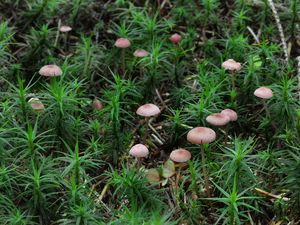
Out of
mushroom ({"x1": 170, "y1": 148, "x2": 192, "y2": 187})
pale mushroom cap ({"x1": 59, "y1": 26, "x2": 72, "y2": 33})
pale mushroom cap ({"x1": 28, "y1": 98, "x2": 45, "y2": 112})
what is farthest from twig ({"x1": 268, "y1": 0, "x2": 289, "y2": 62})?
pale mushroom cap ({"x1": 28, "y1": 98, "x2": 45, "y2": 112})

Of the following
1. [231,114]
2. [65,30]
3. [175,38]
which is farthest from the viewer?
[65,30]

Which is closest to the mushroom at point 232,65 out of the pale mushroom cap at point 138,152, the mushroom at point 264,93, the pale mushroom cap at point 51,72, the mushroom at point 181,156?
the mushroom at point 264,93

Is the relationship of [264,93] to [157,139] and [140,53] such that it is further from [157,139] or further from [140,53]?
[140,53]

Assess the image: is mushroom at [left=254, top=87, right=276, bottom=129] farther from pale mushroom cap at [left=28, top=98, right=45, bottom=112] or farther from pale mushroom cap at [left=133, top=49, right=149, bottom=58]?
pale mushroom cap at [left=28, top=98, right=45, bottom=112]

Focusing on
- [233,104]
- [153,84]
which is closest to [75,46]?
[153,84]

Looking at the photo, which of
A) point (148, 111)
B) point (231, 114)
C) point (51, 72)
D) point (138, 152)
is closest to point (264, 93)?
point (231, 114)
